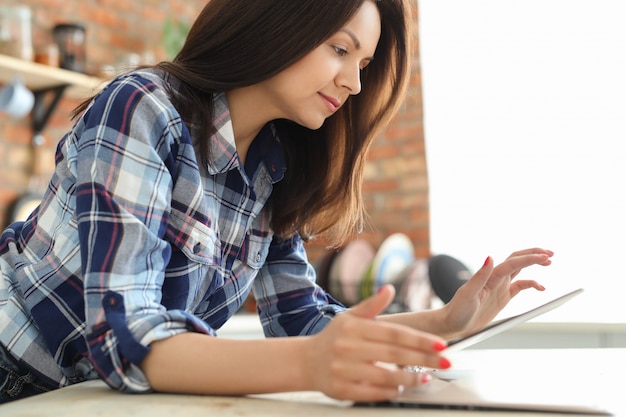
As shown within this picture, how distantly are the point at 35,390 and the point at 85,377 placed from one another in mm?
70

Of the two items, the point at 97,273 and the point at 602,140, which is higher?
the point at 602,140

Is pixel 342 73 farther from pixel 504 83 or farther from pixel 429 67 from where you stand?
pixel 429 67

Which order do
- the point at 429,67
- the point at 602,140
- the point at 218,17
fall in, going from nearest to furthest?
the point at 218,17 → the point at 602,140 → the point at 429,67

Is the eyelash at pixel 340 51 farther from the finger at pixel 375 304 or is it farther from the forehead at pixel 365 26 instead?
the finger at pixel 375 304

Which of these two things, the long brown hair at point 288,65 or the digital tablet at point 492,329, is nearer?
the digital tablet at point 492,329

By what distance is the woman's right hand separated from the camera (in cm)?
61

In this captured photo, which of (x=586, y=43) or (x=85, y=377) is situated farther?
(x=586, y=43)

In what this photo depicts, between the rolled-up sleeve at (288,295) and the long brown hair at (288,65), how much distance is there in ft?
0.17

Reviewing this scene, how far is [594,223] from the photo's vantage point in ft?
8.48

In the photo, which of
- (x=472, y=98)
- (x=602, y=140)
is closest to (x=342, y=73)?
(x=602, y=140)

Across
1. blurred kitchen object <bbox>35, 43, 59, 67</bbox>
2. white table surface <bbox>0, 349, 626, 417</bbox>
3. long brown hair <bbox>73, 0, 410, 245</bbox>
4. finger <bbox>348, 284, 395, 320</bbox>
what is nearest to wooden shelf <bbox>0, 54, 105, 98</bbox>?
blurred kitchen object <bbox>35, 43, 59, 67</bbox>

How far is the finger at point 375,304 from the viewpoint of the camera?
627 mm

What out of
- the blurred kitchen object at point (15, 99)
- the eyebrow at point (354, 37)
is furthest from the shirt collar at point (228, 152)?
the blurred kitchen object at point (15, 99)

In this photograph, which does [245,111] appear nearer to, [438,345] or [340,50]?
[340,50]
